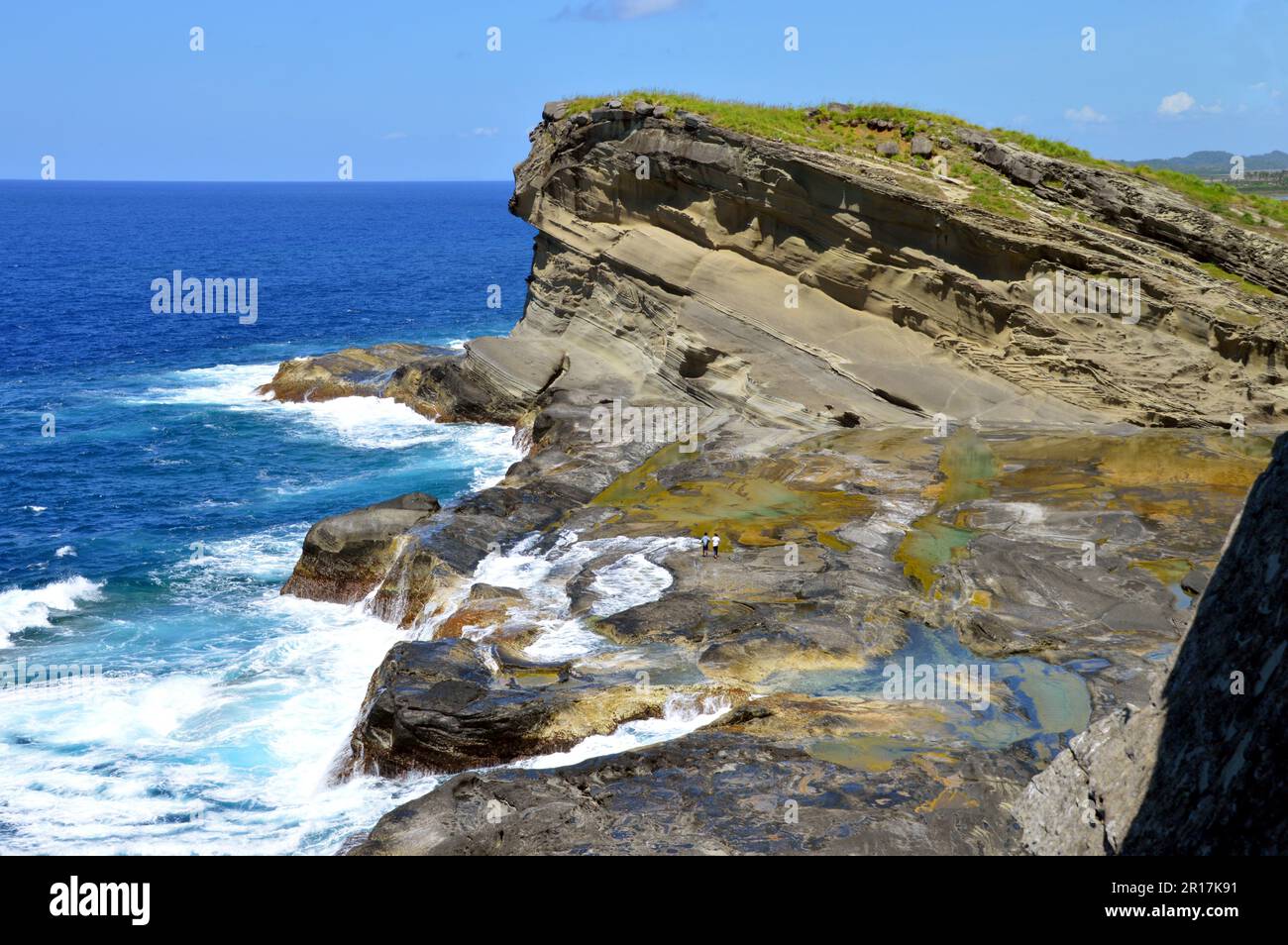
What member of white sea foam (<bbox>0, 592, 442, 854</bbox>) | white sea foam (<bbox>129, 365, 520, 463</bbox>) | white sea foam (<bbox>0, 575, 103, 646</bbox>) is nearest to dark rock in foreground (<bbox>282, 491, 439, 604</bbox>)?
white sea foam (<bbox>0, 592, 442, 854</bbox>)

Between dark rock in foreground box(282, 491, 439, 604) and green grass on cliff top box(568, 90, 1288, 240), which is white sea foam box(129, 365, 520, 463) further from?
green grass on cliff top box(568, 90, 1288, 240)

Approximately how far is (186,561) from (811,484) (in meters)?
18.9

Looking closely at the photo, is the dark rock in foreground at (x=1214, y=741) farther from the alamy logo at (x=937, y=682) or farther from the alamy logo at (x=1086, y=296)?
the alamy logo at (x=1086, y=296)

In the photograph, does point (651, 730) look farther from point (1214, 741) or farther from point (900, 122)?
point (900, 122)

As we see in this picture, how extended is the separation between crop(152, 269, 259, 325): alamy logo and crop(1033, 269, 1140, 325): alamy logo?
57915mm

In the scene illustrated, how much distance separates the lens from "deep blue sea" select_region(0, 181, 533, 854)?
20859 millimetres

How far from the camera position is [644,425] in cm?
3866

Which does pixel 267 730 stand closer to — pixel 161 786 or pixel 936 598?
pixel 161 786

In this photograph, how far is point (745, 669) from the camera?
2164cm
